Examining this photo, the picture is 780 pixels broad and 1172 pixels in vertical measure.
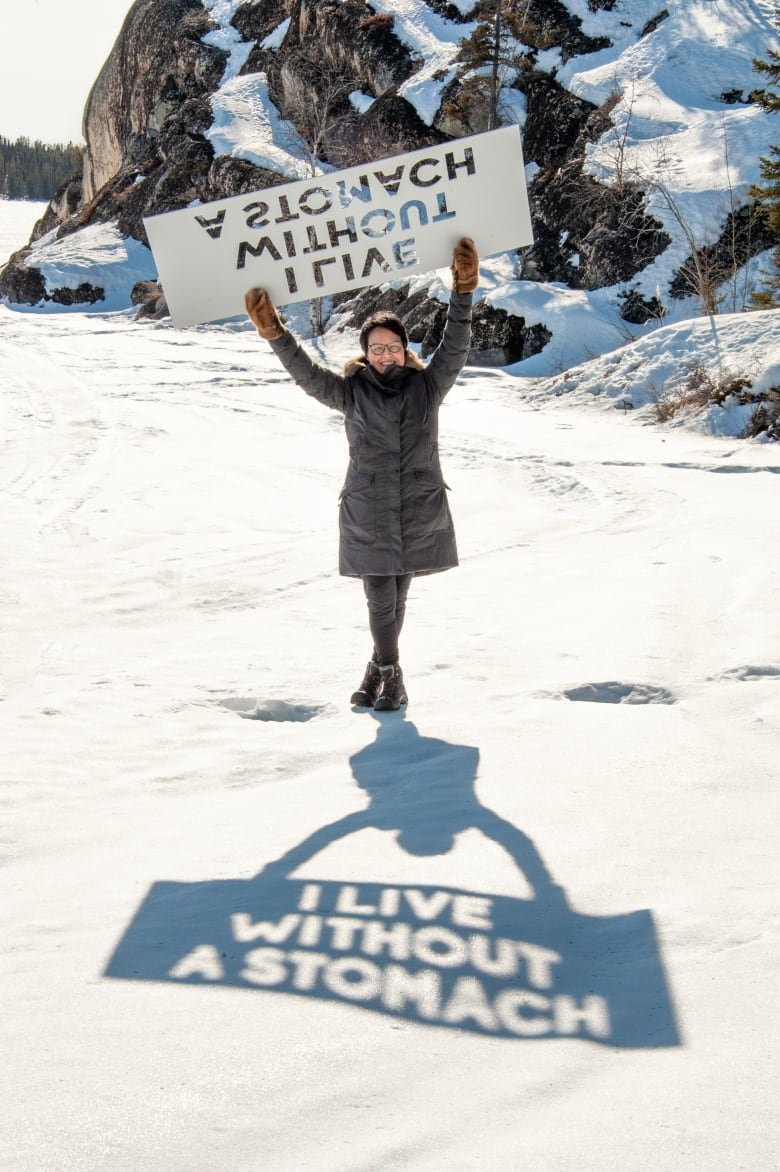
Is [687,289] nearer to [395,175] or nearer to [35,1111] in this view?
[395,175]

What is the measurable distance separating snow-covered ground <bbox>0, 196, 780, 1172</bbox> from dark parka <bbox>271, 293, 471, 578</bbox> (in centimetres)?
63

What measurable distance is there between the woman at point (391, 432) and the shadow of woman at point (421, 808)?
2.01ft

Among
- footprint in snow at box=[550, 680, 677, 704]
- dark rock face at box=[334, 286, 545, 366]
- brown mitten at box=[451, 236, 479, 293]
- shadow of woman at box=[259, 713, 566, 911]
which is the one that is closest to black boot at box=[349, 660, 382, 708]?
shadow of woman at box=[259, 713, 566, 911]

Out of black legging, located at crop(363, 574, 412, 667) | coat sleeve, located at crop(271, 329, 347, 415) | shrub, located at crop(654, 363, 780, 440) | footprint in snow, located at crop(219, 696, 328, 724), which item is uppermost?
coat sleeve, located at crop(271, 329, 347, 415)

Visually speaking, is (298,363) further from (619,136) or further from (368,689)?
(619,136)

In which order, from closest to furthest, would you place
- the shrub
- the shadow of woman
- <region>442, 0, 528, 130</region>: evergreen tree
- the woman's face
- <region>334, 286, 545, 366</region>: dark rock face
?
the shadow of woman
the woman's face
the shrub
<region>334, 286, 545, 366</region>: dark rock face
<region>442, 0, 528, 130</region>: evergreen tree

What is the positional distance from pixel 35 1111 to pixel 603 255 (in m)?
18.5

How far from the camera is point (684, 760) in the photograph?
3154 mm

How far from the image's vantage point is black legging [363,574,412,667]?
12.6 feet

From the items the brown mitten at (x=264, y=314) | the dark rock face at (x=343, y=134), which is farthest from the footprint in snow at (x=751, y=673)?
the dark rock face at (x=343, y=134)

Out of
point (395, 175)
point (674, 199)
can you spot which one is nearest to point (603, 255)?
point (674, 199)

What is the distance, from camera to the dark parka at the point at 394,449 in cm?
369

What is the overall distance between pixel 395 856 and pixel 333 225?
8.32 ft

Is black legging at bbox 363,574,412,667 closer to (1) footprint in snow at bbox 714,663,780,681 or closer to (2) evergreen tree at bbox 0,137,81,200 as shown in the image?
(1) footprint in snow at bbox 714,663,780,681
